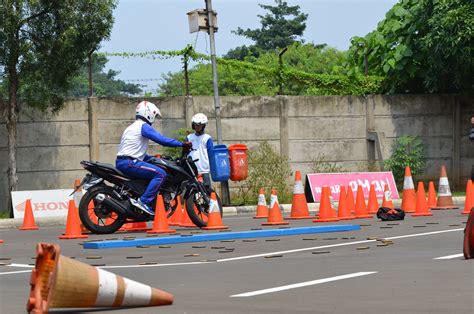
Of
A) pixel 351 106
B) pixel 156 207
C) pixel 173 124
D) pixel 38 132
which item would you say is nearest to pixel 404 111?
pixel 351 106

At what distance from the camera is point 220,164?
20.6 m

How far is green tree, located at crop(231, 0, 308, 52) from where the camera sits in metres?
89.2

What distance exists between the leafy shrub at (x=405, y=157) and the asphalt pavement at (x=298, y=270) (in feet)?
35.5

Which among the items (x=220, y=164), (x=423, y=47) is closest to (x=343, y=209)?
(x=220, y=164)

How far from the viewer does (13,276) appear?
10641 millimetres

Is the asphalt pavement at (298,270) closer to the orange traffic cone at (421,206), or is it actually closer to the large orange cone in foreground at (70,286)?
the large orange cone in foreground at (70,286)

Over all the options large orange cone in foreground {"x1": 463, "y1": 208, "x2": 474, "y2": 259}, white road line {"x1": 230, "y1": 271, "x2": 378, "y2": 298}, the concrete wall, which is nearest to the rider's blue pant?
large orange cone in foreground {"x1": 463, "y1": 208, "x2": 474, "y2": 259}

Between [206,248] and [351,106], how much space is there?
1451 cm

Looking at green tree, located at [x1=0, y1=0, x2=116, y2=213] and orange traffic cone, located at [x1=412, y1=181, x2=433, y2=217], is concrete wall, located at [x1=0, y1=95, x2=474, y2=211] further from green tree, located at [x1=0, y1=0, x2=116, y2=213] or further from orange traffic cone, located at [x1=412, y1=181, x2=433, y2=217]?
orange traffic cone, located at [x1=412, y1=181, x2=433, y2=217]

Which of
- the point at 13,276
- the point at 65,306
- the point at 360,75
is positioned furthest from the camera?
the point at 360,75

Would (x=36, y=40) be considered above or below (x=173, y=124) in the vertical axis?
above

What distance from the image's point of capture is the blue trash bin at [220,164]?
67.1ft

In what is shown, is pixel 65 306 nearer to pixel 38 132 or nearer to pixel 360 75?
pixel 38 132

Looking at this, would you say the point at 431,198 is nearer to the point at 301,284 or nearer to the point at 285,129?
the point at 285,129
